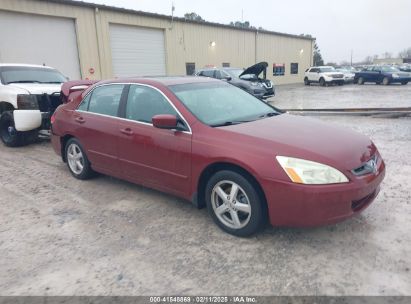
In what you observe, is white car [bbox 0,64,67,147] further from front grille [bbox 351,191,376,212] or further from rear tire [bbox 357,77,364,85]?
rear tire [bbox 357,77,364,85]

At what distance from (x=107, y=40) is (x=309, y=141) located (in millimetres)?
16006

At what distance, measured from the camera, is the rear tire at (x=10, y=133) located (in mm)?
7434

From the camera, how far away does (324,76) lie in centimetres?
2834

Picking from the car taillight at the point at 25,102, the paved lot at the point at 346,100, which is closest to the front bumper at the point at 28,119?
the car taillight at the point at 25,102

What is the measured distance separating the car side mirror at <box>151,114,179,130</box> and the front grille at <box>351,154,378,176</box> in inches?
70.5

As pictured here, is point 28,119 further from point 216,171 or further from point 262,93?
point 262,93

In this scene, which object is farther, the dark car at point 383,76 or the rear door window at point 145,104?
the dark car at point 383,76

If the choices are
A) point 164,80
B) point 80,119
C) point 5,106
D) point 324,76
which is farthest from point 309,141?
point 324,76

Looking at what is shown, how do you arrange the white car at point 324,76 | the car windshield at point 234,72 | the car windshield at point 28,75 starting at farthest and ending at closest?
the white car at point 324,76 → the car windshield at point 234,72 → the car windshield at point 28,75

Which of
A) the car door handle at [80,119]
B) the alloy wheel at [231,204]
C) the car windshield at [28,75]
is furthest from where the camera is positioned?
the car windshield at [28,75]

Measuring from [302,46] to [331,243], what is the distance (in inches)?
1431

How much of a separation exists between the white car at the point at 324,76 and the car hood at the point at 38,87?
2452cm

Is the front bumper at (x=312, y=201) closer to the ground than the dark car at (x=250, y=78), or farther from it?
closer to the ground

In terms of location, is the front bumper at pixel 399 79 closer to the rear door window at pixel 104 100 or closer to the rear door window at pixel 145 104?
the rear door window at pixel 104 100
